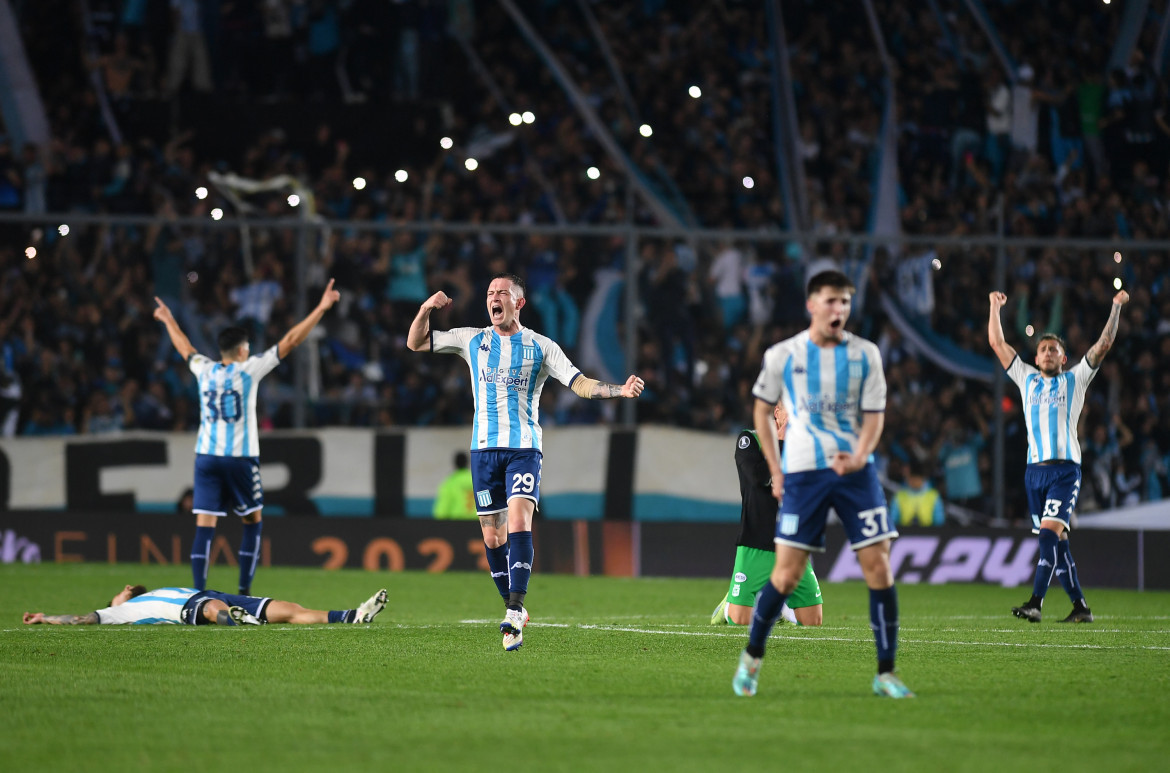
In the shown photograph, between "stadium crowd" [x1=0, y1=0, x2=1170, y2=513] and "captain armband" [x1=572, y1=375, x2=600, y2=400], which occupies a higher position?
"stadium crowd" [x1=0, y1=0, x2=1170, y2=513]

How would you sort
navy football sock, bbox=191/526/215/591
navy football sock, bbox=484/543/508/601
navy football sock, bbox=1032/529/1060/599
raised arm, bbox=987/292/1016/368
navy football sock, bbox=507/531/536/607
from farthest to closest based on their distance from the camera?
1. navy football sock, bbox=191/526/215/591
2. raised arm, bbox=987/292/1016/368
3. navy football sock, bbox=1032/529/1060/599
4. navy football sock, bbox=484/543/508/601
5. navy football sock, bbox=507/531/536/607

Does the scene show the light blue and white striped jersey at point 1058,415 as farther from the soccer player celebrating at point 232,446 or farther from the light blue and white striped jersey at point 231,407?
the light blue and white striped jersey at point 231,407

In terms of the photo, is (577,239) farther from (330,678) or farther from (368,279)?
(330,678)

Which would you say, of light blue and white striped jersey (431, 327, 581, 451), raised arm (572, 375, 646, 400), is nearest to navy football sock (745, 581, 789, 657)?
raised arm (572, 375, 646, 400)

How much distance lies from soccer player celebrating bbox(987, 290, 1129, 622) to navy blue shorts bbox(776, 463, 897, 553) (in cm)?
571

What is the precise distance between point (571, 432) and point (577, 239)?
2.42 m

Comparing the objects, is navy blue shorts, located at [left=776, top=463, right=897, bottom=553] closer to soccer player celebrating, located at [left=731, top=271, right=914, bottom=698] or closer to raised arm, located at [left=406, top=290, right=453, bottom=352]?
soccer player celebrating, located at [left=731, top=271, right=914, bottom=698]

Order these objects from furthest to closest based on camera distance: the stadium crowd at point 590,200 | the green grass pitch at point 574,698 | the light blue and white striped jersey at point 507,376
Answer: the stadium crowd at point 590,200 → the light blue and white striped jersey at point 507,376 → the green grass pitch at point 574,698

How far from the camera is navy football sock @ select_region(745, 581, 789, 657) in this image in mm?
7168

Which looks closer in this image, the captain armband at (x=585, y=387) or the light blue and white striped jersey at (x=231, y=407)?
the captain armband at (x=585, y=387)

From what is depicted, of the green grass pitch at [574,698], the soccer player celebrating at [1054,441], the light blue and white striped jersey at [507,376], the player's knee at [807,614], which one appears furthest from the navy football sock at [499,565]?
the soccer player celebrating at [1054,441]

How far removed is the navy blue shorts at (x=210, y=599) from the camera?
10.6 m

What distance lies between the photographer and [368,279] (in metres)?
18.5

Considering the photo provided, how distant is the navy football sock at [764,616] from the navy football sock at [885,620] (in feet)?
1.43
